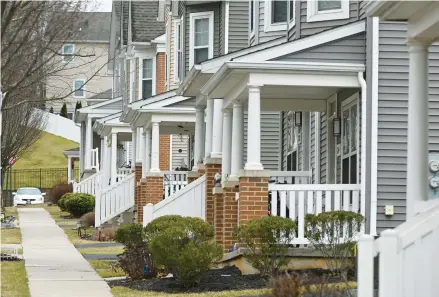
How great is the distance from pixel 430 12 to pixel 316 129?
11157mm

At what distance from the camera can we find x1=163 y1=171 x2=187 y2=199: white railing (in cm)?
2986

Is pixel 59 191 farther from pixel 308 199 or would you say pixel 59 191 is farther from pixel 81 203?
pixel 308 199

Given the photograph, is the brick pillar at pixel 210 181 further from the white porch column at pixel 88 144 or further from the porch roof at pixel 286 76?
the white porch column at pixel 88 144

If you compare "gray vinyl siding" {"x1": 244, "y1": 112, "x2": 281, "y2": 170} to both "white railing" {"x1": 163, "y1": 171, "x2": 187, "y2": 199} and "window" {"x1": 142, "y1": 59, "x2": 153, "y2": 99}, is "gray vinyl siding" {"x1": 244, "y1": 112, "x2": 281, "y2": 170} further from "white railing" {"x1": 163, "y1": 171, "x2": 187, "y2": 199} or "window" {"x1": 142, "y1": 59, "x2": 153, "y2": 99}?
"window" {"x1": 142, "y1": 59, "x2": 153, "y2": 99}

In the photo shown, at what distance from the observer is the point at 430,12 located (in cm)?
1141

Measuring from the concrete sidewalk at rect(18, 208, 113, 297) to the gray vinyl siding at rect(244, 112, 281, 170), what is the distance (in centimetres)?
506

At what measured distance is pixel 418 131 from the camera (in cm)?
1184

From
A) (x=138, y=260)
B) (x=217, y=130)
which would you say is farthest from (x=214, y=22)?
(x=138, y=260)

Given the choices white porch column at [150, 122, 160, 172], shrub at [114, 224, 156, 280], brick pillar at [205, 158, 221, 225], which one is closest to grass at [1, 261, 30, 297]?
shrub at [114, 224, 156, 280]

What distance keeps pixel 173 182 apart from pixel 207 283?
13.3m

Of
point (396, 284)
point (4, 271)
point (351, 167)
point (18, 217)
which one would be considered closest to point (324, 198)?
point (351, 167)

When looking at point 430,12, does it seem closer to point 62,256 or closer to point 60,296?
point 60,296

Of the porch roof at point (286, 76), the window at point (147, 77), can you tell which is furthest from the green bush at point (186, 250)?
the window at point (147, 77)

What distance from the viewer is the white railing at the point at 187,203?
2399cm
